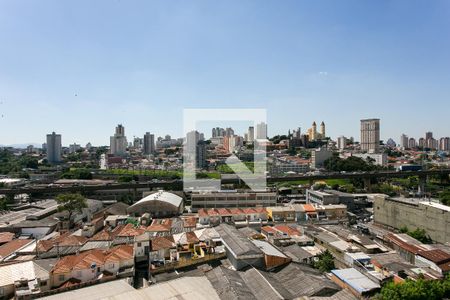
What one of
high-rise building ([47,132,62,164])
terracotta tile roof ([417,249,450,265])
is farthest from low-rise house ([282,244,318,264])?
high-rise building ([47,132,62,164])

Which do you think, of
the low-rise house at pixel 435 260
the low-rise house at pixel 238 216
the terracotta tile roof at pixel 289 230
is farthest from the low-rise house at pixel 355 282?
the low-rise house at pixel 238 216

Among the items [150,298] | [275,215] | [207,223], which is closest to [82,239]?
[207,223]

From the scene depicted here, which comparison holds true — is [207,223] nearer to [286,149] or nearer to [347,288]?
[347,288]

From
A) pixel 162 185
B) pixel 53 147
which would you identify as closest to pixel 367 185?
pixel 162 185

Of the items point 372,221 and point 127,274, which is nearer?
point 127,274

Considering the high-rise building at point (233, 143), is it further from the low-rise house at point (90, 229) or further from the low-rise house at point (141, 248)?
the low-rise house at point (141, 248)

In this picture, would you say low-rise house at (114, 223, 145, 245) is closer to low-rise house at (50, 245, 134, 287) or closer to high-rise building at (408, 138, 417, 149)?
low-rise house at (50, 245, 134, 287)
